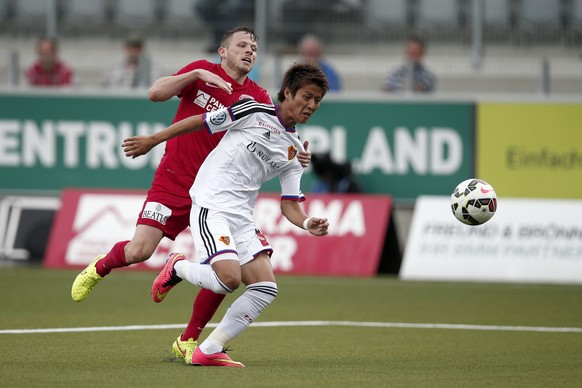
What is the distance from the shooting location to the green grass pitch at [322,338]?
779cm

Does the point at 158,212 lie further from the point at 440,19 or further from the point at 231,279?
the point at 440,19

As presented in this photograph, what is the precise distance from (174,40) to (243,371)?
1335 cm

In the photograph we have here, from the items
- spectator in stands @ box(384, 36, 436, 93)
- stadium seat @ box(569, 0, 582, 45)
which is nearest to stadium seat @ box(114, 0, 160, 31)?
spectator in stands @ box(384, 36, 436, 93)

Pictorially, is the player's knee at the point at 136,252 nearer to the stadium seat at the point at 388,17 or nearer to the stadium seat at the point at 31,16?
the stadium seat at the point at 388,17

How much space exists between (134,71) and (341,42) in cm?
347

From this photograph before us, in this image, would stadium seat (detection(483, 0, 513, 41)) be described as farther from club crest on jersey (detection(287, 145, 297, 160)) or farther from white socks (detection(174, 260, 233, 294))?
white socks (detection(174, 260, 233, 294))

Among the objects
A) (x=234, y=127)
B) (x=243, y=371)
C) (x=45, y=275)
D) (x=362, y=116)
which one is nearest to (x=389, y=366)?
(x=243, y=371)

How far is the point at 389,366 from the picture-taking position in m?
8.49

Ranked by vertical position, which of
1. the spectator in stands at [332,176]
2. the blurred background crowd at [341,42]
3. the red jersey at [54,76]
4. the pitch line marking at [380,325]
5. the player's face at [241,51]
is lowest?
the pitch line marking at [380,325]

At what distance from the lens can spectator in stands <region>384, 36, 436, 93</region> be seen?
18.5m

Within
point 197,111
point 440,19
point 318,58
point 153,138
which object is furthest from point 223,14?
point 153,138

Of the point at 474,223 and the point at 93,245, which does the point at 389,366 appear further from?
the point at 93,245

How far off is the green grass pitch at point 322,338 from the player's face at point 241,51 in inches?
85.1

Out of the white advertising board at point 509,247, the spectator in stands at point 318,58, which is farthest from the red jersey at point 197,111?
the spectator in stands at point 318,58
